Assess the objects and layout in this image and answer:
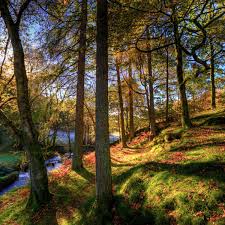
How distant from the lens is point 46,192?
855 centimetres

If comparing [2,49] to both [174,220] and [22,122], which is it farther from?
[174,220]

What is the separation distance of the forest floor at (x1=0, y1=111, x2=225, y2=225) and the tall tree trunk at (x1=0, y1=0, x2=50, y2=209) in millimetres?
581

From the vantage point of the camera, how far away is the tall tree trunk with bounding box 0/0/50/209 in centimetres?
825

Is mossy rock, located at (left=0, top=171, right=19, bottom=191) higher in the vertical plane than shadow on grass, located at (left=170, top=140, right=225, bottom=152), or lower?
lower

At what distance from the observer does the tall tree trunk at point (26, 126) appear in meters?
8.25

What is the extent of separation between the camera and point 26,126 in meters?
8.29

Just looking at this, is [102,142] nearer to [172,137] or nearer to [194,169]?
[194,169]

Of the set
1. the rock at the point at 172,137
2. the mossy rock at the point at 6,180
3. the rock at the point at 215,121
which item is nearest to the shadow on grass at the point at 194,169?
the rock at the point at 172,137

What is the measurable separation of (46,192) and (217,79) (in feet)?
55.3

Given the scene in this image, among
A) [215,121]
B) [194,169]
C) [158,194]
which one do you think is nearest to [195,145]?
[194,169]

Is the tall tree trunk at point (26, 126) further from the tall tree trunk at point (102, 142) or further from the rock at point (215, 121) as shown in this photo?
the rock at point (215, 121)

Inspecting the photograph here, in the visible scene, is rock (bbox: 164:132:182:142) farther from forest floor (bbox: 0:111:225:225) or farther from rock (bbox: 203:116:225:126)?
rock (bbox: 203:116:225:126)

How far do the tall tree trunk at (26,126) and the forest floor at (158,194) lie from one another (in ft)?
1.91

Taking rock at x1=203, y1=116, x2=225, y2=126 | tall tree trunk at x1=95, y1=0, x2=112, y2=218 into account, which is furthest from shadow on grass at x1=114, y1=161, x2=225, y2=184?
rock at x1=203, y1=116, x2=225, y2=126
